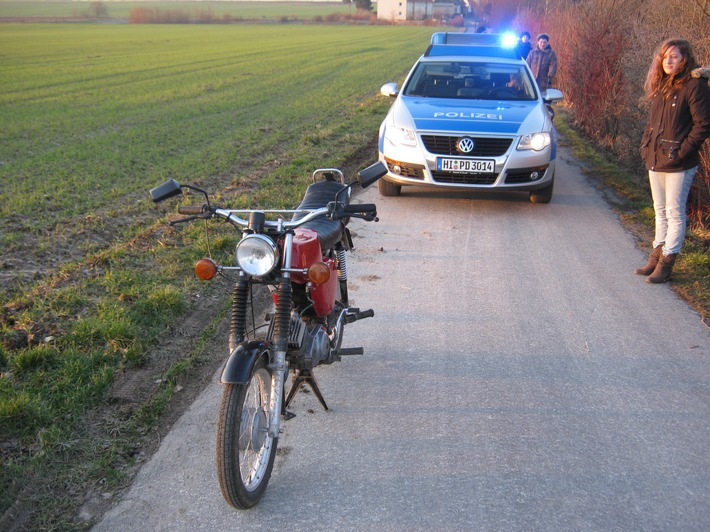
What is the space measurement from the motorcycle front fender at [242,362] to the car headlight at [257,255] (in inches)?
13.5

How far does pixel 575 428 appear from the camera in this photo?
12.5ft

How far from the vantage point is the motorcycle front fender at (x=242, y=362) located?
2.98 meters

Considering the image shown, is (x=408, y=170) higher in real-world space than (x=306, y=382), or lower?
higher

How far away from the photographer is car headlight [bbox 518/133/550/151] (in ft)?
26.2

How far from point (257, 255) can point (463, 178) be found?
5.30m

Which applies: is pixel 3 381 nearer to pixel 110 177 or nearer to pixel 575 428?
pixel 575 428

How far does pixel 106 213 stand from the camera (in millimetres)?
8164

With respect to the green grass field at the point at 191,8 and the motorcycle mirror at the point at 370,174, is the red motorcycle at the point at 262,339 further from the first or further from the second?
the green grass field at the point at 191,8

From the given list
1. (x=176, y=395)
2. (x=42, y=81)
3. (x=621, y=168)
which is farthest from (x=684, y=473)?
(x=42, y=81)

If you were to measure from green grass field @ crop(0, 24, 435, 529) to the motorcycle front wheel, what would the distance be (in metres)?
0.70

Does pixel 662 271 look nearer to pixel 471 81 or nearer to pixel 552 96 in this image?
pixel 552 96

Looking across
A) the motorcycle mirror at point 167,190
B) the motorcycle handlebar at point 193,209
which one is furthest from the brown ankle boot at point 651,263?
the motorcycle mirror at point 167,190

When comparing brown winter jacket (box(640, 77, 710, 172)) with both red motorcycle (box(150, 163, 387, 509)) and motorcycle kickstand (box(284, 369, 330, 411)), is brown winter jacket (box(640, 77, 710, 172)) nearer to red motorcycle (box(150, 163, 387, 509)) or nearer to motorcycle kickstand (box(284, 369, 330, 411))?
red motorcycle (box(150, 163, 387, 509))

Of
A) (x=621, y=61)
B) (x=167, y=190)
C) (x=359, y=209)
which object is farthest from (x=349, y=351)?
(x=621, y=61)
